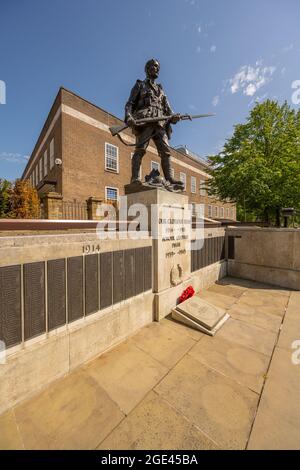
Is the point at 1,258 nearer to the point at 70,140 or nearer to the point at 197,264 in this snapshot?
the point at 197,264

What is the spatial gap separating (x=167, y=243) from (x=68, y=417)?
12.9 feet

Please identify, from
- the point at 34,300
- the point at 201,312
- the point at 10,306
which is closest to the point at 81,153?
the point at 201,312

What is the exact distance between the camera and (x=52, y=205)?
374 inches

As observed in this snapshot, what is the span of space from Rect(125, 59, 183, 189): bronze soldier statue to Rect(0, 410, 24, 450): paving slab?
5228 mm

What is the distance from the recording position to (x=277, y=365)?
11.4ft

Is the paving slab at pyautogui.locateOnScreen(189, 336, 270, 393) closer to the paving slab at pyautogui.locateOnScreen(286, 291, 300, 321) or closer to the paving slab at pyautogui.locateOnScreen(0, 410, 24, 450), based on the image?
the paving slab at pyautogui.locateOnScreen(286, 291, 300, 321)

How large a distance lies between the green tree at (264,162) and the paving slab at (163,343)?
1062 cm

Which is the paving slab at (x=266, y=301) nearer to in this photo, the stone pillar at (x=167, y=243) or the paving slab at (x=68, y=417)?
the stone pillar at (x=167, y=243)

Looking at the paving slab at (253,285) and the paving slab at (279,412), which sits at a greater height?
the paving slab at (279,412)

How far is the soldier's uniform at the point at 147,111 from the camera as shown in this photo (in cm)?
561

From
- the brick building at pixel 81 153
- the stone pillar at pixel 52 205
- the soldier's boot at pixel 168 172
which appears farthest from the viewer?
the brick building at pixel 81 153

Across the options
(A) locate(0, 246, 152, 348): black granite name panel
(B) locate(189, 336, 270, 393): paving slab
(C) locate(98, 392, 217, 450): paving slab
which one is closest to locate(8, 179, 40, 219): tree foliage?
(A) locate(0, 246, 152, 348): black granite name panel

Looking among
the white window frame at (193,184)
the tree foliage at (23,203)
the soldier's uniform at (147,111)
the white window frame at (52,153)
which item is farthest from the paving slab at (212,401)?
the white window frame at (193,184)
